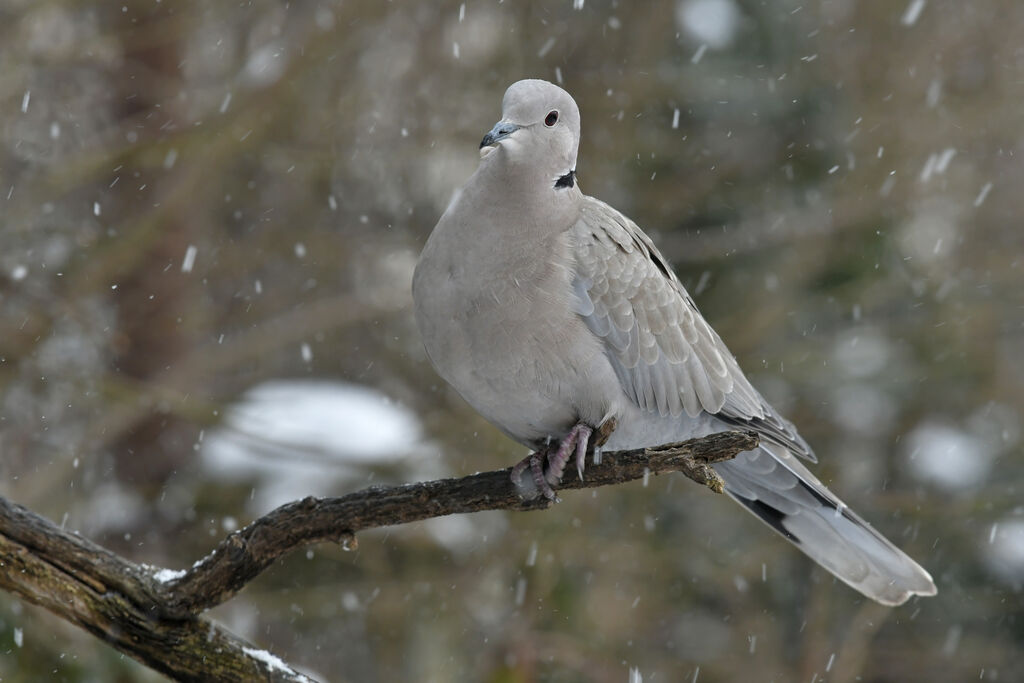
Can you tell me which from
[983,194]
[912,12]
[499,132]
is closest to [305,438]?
[499,132]

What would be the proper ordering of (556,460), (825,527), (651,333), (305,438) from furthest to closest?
(305,438)
(825,527)
(651,333)
(556,460)

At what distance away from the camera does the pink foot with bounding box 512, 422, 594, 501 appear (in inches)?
118

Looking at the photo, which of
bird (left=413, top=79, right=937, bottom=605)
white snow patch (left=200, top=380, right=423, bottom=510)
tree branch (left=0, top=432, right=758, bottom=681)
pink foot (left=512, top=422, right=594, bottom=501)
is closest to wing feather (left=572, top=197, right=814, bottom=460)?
bird (left=413, top=79, right=937, bottom=605)

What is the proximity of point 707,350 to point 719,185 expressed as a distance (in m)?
3.77

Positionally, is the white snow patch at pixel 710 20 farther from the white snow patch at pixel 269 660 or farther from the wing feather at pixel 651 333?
the white snow patch at pixel 269 660

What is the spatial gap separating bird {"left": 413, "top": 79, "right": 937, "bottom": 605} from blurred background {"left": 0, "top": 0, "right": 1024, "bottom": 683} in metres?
2.55

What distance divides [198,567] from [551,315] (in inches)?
46.6

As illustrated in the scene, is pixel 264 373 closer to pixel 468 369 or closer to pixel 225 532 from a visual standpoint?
pixel 225 532

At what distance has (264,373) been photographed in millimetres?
7316

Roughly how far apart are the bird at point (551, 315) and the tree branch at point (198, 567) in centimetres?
26

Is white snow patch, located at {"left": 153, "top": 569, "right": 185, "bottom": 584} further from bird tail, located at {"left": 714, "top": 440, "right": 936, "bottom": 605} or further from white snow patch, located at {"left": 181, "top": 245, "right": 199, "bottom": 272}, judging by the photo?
white snow patch, located at {"left": 181, "top": 245, "right": 199, "bottom": 272}

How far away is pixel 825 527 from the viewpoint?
3.70 metres

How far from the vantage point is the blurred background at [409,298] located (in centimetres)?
586

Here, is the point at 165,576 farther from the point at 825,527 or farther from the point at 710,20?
the point at 710,20
